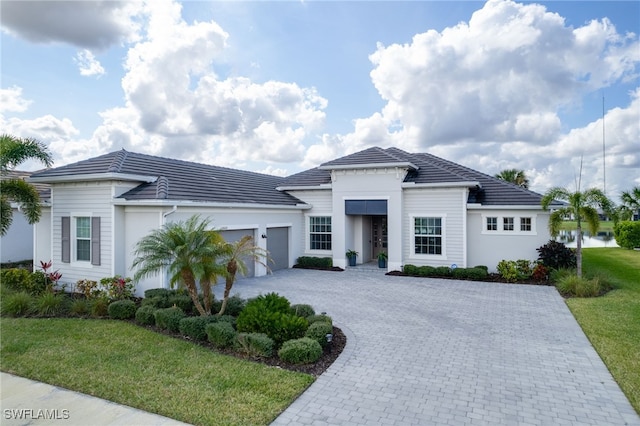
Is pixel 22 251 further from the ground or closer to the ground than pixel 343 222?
closer to the ground

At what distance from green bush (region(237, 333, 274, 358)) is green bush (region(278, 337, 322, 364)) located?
28cm

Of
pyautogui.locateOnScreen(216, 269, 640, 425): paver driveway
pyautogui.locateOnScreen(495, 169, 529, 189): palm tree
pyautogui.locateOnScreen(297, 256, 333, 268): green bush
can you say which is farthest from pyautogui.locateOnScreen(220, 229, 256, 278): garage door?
pyautogui.locateOnScreen(495, 169, 529, 189): palm tree

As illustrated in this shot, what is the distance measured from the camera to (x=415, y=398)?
18.9 ft

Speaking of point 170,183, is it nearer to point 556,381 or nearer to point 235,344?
point 235,344

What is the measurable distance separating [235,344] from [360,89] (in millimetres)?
14538

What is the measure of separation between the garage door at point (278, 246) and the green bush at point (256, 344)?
409 inches

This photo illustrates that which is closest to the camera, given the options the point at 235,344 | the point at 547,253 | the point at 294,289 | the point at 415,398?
the point at 415,398

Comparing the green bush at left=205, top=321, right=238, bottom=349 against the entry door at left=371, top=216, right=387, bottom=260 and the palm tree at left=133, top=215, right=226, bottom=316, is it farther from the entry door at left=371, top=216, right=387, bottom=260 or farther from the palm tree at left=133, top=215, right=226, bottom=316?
the entry door at left=371, top=216, right=387, bottom=260

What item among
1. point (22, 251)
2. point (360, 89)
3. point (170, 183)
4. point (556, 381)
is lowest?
point (556, 381)

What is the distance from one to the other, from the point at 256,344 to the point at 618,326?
887cm

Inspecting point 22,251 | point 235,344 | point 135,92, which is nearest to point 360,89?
point 135,92

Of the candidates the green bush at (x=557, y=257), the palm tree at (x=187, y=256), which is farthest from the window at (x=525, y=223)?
the palm tree at (x=187, y=256)

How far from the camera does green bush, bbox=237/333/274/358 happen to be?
7.37m

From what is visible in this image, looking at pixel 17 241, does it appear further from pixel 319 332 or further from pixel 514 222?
pixel 514 222
